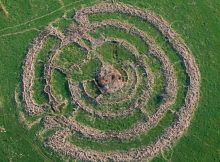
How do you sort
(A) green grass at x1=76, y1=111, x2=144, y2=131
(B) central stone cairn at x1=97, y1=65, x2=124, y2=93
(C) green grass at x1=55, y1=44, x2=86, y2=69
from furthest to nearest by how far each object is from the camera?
(C) green grass at x1=55, y1=44, x2=86, y2=69 → (B) central stone cairn at x1=97, y1=65, x2=124, y2=93 → (A) green grass at x1=76, y1=111, x2=144, y2=131

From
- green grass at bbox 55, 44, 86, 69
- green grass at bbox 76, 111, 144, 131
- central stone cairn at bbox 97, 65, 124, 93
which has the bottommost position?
green grass at bbox 76, 111, 144, 131

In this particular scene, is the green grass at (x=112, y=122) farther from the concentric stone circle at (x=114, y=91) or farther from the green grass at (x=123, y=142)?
the green grass at (x=123, y=142)

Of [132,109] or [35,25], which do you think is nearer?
[132,109]

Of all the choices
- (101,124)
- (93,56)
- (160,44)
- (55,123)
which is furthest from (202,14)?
(55,123)

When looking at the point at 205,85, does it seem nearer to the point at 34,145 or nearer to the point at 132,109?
the point at 132,109

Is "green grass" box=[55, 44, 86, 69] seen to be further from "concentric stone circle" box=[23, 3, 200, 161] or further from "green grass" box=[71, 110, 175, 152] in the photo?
"green grass" box=[71, 110, 175, 152]

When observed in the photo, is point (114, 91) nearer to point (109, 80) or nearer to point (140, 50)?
point (109, 80)

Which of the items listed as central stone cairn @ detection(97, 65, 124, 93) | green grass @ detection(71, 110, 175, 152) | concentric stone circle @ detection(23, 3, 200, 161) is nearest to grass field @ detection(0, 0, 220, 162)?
green grass @ detection(71, 110, 175, 152)

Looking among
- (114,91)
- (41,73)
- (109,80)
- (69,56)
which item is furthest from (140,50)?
(41,73)
